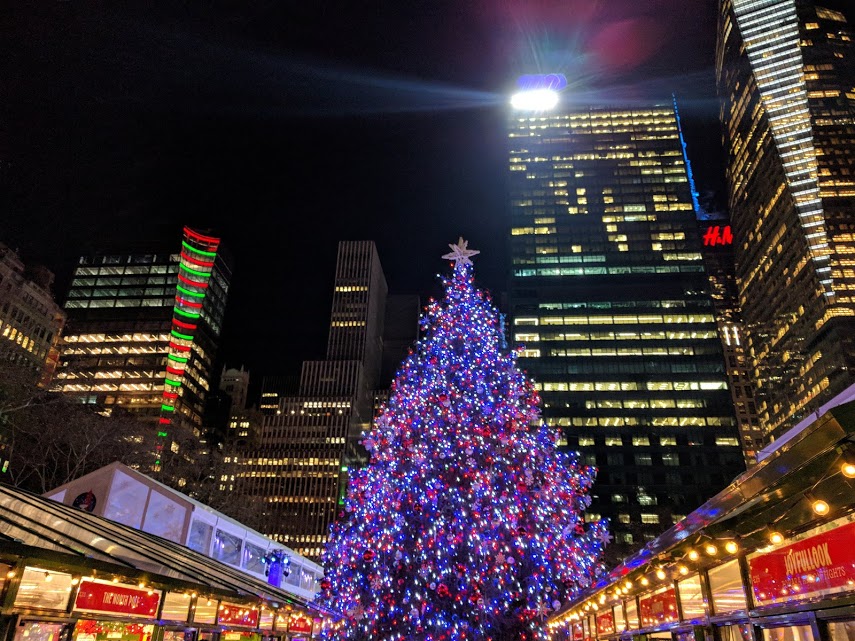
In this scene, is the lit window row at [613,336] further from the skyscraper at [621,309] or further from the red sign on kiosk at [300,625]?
the red sign on kiosk at [300,625]

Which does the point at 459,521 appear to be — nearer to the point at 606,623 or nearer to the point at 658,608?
the point at 606,623

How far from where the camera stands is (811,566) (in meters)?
3.93

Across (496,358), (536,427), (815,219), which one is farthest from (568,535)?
(815,219)

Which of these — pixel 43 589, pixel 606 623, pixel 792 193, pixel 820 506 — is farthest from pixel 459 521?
pixel 792 193

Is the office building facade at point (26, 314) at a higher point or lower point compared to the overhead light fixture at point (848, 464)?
higher

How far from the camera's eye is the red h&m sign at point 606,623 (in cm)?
937

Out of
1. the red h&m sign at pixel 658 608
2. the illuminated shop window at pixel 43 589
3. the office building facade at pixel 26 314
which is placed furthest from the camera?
Answer: the office building facade at pixel 26 314

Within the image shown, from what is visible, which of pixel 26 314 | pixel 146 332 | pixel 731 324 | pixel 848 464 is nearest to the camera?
pixel 848 464

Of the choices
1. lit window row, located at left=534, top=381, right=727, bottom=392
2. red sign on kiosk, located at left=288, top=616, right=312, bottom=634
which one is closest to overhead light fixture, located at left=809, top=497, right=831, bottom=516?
red sign on kiosk, located at left=288, top=616, right=312, bottom=634

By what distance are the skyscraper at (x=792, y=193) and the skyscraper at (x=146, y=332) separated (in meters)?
119

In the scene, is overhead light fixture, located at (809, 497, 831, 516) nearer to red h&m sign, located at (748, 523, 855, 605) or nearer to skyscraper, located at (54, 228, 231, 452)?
red h&m sign, located at (748, 523, 855, 605)

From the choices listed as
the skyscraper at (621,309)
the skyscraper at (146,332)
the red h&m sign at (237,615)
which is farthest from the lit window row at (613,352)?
the red h&m sign at (237,615)

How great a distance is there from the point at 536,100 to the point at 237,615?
497 feet

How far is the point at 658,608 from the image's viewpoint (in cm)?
709
